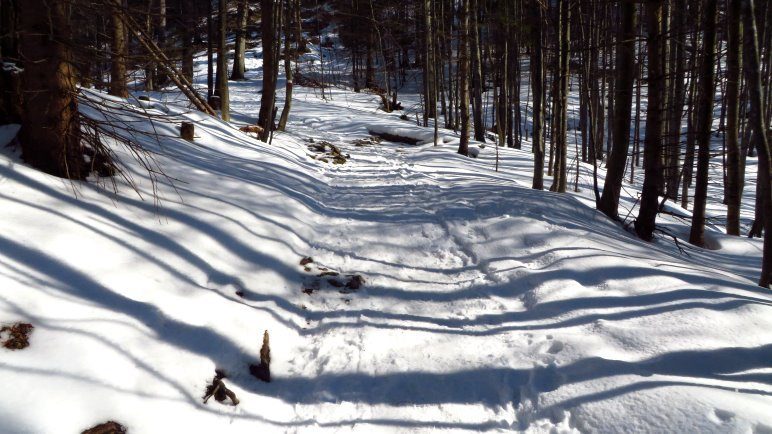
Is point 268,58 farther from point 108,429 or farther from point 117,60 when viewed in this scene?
point 108,429

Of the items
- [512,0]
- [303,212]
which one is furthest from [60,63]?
[512,0]

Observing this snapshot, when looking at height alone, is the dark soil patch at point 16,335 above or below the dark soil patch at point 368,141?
below

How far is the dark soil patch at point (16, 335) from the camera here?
111 inches

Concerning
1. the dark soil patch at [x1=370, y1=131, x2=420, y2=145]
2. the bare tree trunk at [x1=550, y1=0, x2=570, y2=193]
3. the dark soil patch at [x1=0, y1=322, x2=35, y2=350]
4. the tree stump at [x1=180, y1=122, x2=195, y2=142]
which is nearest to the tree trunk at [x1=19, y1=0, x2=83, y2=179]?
the dark soil patch at [x1=0, y1=322, x2=35, y2=350]

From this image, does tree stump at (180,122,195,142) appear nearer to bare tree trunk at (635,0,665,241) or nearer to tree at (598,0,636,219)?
tree at (598,0,636,219)

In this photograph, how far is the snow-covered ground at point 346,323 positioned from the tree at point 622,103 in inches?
75.4

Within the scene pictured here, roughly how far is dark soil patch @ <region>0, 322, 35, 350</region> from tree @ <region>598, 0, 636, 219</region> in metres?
8.41

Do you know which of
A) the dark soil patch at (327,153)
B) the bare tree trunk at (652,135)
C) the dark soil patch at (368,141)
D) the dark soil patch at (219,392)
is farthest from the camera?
the dark soil patch at (368,141)

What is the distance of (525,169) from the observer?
17156 mm

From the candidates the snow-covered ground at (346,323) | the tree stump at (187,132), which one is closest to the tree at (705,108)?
the snow-covered ground at (346,323)

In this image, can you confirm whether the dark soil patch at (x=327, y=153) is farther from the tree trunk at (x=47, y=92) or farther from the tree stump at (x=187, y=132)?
the tree trunk at (x=47, y=92)

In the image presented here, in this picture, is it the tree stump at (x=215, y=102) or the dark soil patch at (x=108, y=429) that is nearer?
the dark soil patch at (x=108, y=429)

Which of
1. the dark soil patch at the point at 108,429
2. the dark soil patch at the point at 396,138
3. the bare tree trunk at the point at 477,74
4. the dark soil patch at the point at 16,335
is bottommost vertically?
the dark soil patch at the point at 108,429

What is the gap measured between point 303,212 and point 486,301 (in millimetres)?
3901
